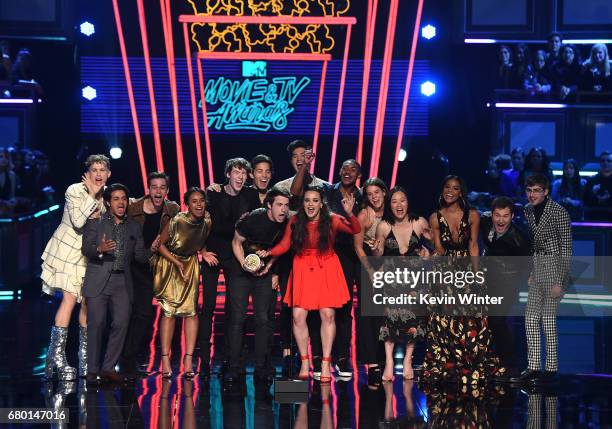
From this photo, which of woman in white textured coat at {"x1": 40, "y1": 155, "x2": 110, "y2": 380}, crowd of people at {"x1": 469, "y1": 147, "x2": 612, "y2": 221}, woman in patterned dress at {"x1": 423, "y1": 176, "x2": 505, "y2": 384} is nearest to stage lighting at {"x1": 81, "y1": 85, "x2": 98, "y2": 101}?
crowd of people at {"x1": 469, "y1": 147, "x2": 612, "y2": 221}

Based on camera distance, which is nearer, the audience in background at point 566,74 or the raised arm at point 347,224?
the raised arm at point 347,224

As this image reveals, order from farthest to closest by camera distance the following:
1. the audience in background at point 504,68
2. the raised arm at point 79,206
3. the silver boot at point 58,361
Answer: the audience in background at point 504,68, the silver boot at point 58,361, the raised arm at point 79,206

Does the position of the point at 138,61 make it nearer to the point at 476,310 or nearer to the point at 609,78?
the point at 609,78

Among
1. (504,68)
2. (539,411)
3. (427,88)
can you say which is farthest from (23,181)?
(539,411)

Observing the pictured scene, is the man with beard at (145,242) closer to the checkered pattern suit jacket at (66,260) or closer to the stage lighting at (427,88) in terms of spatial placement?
the checkered pattern suit jacket at (66,260)

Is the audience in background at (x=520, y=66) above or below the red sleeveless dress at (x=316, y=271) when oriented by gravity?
above

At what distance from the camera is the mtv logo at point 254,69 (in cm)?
1250

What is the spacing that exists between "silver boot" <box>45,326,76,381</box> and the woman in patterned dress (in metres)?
2.25

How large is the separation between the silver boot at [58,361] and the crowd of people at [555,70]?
24.3 feet

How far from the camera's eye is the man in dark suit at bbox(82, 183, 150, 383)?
6680mm

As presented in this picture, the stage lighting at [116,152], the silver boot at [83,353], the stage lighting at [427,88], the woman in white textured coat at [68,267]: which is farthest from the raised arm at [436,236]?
the stage lighting at [116,152]

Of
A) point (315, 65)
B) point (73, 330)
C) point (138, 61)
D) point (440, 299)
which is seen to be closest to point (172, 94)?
point (138, 61)

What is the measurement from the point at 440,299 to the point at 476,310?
0.24m

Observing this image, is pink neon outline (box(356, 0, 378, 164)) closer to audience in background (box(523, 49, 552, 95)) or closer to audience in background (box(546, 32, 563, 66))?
audience in background (box(523, 49, 552, 95))
